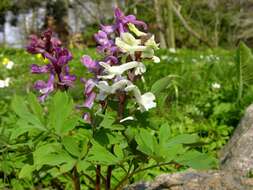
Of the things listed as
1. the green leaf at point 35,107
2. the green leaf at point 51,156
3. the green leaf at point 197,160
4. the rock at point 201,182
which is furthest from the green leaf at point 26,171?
the rock at point 201,182

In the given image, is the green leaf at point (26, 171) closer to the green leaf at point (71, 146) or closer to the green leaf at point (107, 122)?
the green leaf at point (71, 146)

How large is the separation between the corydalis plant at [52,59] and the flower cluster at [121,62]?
0.14m

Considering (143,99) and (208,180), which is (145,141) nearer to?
(143,99)

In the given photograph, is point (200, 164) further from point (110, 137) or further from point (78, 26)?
point (78, 26)

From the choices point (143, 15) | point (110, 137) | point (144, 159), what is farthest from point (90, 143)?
point (143, 15)

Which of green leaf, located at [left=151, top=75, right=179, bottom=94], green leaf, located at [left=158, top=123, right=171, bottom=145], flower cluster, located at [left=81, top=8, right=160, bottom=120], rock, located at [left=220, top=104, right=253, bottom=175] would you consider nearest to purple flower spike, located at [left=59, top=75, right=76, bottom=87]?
flower cluster, located at [left=81, top=8, right=160, bottom=120]

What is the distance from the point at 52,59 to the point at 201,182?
96 cm

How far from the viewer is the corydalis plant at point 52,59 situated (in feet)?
7.00

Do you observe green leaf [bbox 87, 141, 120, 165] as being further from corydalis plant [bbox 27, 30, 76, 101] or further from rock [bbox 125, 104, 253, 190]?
rock [bbox 125, 104, 253, 190]

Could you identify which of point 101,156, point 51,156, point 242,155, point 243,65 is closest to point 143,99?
point 101,156

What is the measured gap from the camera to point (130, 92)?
1.96 m

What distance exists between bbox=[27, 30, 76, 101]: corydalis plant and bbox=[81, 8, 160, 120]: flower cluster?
0.14 meters

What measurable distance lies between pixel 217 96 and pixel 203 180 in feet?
8.53

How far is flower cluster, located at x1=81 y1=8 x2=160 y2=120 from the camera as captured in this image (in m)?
1.90
